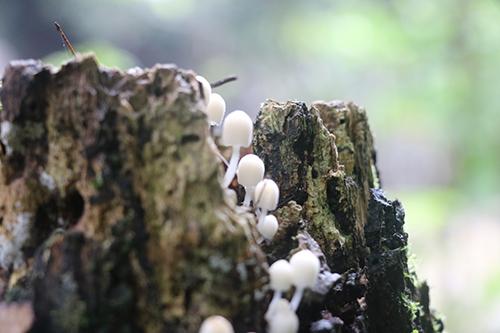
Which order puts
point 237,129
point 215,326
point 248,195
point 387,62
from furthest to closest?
point 387,62 → point 248,195 → point 237,129 → point 215,326

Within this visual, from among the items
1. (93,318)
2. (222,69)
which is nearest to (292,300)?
(93,318)

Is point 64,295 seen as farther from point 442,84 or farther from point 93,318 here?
point 442,84

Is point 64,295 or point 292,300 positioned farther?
point 292,300

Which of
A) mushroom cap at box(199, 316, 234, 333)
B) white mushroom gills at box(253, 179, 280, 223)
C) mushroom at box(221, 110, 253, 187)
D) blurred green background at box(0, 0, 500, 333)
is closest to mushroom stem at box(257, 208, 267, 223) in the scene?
white mushroom gills at box(253, 179, 280, 223)

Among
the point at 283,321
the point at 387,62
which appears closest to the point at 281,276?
the point at 283,321

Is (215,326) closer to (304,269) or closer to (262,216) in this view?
(304,269)
